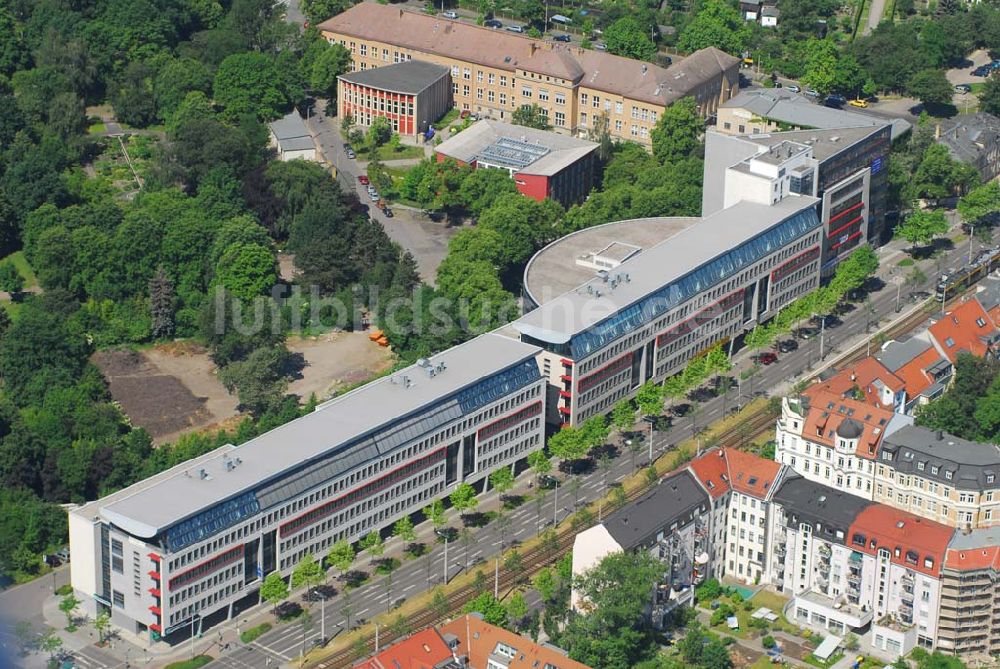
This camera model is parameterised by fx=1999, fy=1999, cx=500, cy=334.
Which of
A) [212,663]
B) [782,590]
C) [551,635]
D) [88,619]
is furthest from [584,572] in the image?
[88,619]

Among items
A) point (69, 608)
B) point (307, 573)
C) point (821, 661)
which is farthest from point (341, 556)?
point (821, 661)

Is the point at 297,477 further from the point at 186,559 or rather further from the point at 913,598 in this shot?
the point at 913,598

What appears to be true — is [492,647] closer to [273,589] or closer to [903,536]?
[273,589]

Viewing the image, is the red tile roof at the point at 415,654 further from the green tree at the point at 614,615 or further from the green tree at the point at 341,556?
the green tree at the point at 341,556

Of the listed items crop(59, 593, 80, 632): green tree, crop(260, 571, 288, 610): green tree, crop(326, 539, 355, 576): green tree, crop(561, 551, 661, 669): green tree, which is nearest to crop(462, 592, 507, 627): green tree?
crop(561, 551, 661, 669): green tree

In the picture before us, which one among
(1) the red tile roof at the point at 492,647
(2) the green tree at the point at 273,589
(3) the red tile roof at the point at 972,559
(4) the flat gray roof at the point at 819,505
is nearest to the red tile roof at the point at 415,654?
(1) the red tile roof at the point at 492,647
